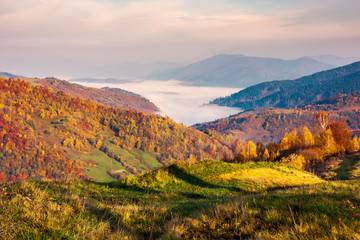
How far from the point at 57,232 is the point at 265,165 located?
1034 inches

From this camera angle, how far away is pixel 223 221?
6.68 metres

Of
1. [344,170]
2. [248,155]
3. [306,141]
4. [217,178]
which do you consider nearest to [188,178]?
[217,178]

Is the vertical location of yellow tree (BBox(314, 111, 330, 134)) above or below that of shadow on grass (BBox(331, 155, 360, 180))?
above

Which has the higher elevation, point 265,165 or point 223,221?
point 223,221

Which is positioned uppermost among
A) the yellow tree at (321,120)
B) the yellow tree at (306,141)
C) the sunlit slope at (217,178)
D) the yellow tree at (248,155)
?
the yellow tree at (321,120)

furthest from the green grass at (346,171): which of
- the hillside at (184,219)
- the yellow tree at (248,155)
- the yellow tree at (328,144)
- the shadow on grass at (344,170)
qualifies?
the yellow tree at (248,155)

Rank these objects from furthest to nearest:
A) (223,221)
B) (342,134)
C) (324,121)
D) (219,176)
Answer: (324,121) < (342,134) < (219,176) < (223,221)

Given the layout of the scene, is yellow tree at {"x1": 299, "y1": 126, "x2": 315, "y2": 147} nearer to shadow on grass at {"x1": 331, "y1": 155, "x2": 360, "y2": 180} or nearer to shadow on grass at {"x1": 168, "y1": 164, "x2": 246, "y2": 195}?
shadow on grass at {"x1": 331, "y1": 155, "x2": 360, "y2": 180}

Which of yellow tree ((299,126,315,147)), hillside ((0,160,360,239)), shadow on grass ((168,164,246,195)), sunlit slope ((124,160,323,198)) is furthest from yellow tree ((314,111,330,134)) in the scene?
hillside ((0,160,360,239))

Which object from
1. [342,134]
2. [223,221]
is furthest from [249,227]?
[342,134]

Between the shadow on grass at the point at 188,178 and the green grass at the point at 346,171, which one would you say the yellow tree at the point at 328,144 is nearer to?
the green grass at the point at 346,171

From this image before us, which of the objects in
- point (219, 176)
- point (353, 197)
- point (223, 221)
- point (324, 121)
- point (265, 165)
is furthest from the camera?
point (324, 121)

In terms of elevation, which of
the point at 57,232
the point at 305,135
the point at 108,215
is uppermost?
the point at 57,232

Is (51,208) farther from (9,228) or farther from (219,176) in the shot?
(219,176)
